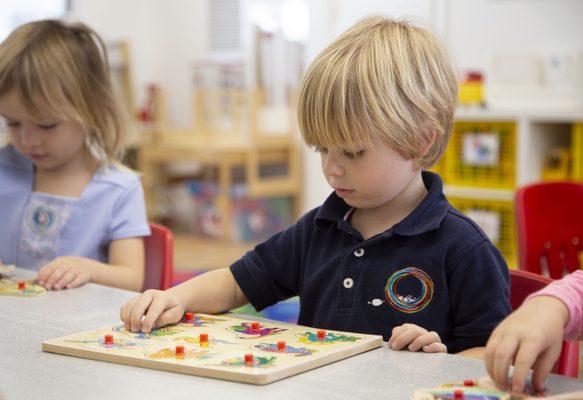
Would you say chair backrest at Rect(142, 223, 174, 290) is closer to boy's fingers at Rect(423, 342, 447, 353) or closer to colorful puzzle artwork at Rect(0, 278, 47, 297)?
colorful puzzle artwork at Rect(0, 278, 47, 297)

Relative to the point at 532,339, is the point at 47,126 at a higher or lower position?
higher

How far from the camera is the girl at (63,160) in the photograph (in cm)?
165

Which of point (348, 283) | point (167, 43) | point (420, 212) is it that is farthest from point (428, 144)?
point (167, 43)

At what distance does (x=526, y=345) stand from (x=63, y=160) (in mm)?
1164

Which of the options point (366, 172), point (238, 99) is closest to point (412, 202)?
point (366, 172)

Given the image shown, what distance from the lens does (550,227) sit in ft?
6.08

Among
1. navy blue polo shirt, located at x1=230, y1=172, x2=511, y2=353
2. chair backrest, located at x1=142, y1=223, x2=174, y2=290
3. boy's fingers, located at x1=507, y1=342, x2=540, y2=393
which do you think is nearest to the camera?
boy's fingers, located at x1=507, y1=342, x2=540, y2=393

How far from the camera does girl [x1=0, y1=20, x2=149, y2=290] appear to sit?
65.0 inches

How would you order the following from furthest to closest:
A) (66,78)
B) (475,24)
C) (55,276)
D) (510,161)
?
(475,24)
(510,161)
(66,78)
(55,276)

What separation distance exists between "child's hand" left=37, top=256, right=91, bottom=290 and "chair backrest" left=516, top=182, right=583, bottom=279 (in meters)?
0.90

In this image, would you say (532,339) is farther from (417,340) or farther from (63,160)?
(63,160)

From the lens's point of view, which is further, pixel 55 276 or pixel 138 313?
pixel 55 276

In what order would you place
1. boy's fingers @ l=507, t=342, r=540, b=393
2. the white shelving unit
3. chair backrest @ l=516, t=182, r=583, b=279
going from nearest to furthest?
1. boy's fingers @ l=507, t=342, r=540, b=393
2. chair backrest @ l=516, t=182, r=583, b=279
3. the white shelving unit

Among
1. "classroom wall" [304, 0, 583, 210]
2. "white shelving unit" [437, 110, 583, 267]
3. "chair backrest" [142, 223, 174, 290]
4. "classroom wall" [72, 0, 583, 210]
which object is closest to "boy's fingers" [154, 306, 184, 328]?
"chair backrest" [142, 223, 174, 290]
